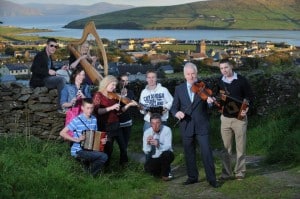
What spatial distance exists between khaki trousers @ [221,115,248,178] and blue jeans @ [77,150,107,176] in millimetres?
1744

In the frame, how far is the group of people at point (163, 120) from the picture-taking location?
732cm

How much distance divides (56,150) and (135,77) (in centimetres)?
822

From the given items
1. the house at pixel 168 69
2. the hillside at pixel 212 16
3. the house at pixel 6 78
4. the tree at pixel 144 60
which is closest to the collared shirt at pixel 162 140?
the house at pixel 6 78

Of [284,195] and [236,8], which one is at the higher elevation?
[236,8]

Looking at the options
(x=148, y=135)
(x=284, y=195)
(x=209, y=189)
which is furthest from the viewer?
(x=148, y=135)

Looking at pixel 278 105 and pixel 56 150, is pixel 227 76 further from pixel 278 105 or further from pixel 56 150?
pixel 278 105

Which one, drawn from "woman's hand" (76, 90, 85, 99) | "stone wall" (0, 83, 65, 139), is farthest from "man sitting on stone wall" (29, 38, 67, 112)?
"woman's hand" (76, 90, 85, 99)

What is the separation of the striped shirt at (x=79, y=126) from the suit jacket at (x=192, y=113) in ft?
3.80

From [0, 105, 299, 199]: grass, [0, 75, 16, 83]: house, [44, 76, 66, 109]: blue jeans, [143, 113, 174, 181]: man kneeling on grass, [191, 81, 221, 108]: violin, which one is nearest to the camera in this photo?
[0, 105, 299, 199]: grass

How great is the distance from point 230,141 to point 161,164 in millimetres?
1102

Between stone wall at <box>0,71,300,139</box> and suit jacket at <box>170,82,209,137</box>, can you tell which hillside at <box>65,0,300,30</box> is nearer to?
stone wall at <box>0,71,300,139</box>

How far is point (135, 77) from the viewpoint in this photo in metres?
16.2

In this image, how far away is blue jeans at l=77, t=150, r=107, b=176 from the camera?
746 cm

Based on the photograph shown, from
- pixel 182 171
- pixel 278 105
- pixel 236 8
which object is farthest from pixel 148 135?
pixel 236 8
